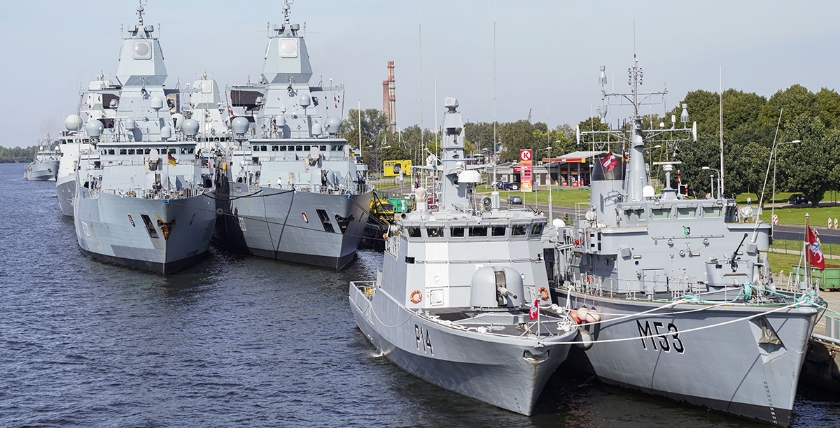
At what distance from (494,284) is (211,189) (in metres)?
36.1

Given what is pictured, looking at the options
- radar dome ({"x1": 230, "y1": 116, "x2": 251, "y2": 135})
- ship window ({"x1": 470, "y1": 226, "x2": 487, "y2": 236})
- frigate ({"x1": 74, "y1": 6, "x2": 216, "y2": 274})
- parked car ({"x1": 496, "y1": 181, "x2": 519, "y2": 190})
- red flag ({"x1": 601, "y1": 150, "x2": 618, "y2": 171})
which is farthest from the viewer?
parked car ({"x1": 496, "y1": 181, "x2": 519, "y2": 190})

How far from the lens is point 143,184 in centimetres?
5447

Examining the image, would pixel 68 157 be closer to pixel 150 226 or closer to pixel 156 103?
pixel 156 103

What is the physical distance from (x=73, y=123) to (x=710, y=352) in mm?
85012

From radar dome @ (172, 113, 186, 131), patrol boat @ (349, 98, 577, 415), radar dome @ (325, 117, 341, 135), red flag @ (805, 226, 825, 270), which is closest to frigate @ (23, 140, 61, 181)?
radar dome @ (172, 113, 186, 131)

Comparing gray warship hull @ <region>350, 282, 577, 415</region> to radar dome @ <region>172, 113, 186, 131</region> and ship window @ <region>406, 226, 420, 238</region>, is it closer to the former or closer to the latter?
ship window @ <region>406, 226, 420, 238</region>

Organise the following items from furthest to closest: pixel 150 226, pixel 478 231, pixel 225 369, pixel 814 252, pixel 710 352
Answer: pixel 150 226, pixel 225 369, pixel 478 231, pixel 814 252, pixel 710 352

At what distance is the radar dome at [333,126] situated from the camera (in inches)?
2447

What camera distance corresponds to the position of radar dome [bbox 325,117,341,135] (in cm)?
6216

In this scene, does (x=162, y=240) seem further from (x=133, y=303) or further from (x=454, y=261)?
(x=454, y=261)

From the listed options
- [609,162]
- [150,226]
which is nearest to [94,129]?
[150,226]

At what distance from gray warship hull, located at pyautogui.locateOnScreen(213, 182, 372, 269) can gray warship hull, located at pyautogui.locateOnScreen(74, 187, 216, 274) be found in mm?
3014

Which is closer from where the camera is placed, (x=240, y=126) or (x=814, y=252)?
(x=814, y=252)

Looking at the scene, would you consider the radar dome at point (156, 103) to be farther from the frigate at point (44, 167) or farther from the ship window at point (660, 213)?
the frigate at point (44, 167)
